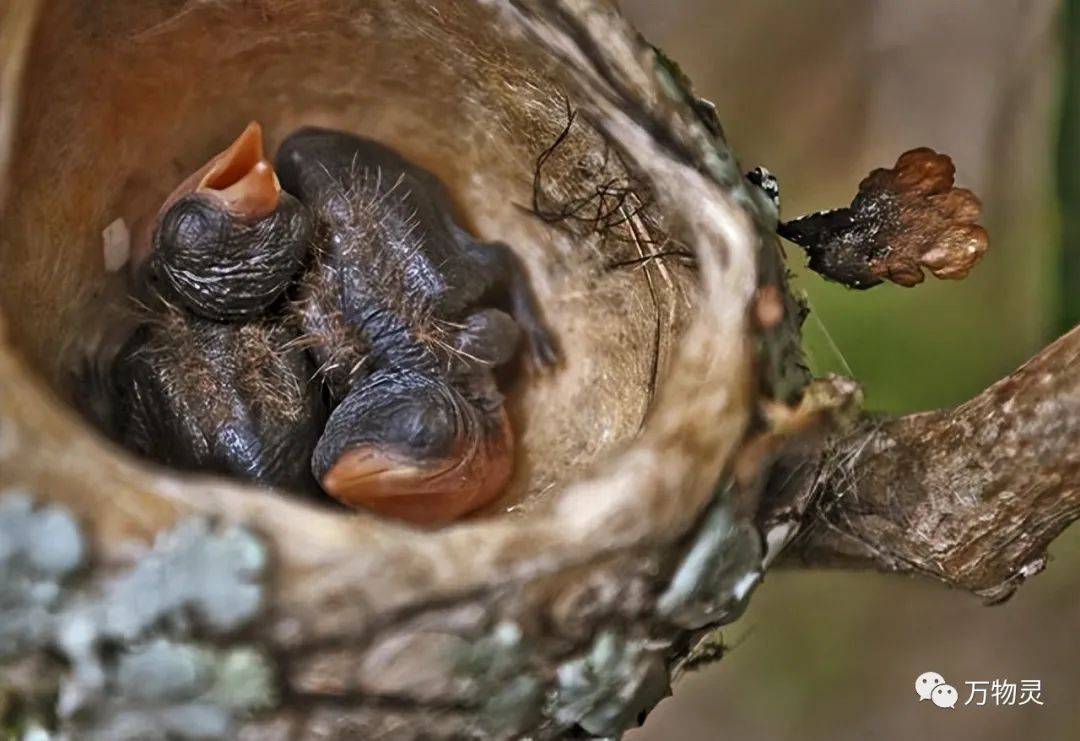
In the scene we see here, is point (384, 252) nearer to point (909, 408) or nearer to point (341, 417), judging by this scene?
point (341, 417)

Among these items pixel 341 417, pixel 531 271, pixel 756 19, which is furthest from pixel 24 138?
pixel 756 19

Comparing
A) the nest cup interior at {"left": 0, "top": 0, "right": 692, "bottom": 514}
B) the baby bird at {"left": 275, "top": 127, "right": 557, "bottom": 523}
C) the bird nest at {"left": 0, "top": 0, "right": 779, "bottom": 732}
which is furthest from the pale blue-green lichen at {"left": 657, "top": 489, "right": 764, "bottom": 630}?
the baby bird at {"left": 275, "top": 127, "right": 557, "bottom": 523}

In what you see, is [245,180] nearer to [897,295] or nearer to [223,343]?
[223,343]

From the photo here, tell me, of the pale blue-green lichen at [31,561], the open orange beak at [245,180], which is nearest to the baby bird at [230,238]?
the open orange beak at [245,180]

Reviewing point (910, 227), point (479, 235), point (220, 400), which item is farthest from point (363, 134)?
point (910, 227)

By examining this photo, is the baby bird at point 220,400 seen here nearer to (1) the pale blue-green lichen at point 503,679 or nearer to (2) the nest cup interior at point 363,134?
(2) the nest cup interior at point 363,134

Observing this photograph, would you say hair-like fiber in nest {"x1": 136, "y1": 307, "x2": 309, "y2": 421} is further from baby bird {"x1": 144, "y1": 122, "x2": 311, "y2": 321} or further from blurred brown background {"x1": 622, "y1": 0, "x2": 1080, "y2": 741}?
blurred brown background {"x1": 622, "y1": 0, "x2": 1080, "y2": 741}
